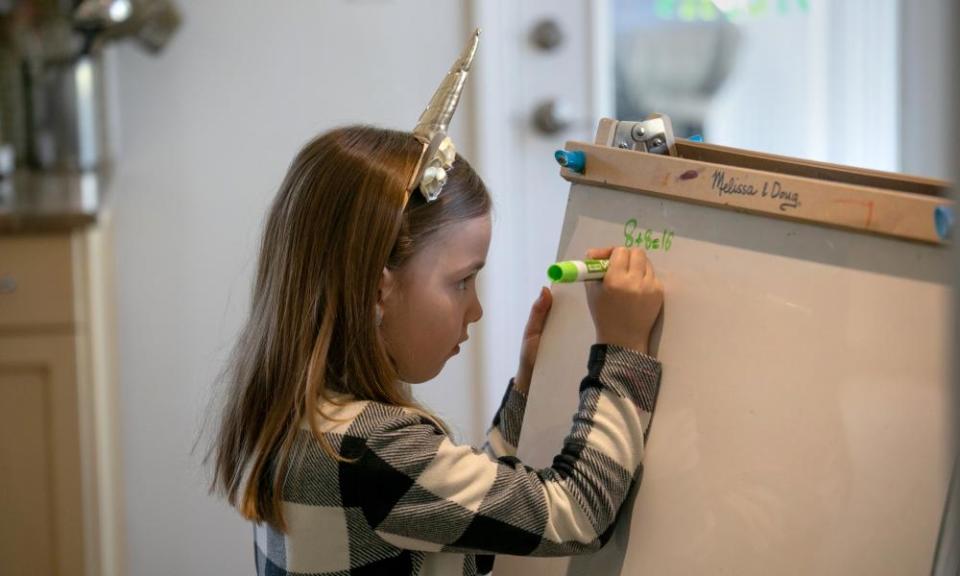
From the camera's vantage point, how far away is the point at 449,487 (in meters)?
0.87

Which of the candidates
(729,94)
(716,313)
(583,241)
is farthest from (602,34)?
(716,313)

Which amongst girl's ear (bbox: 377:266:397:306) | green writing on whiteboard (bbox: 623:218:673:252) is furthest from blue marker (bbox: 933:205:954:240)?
girl's ear (bbox: 377:266:397:306)

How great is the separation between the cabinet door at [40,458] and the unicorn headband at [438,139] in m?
1.08

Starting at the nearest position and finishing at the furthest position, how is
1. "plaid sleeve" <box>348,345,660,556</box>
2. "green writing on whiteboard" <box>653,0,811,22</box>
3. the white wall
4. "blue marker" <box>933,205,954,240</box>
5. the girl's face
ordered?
1. "blue marker" <box>933,205,954,240</box>
2. "plaid sleeve" <box>348,345,660,556</box>
3. the girl's face
4. "green writing on whiteboard" <box>653,0,811,22</box>
5. the white wall

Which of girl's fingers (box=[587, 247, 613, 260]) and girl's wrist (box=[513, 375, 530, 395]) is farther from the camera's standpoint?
girl's wrist (box=[513, 375, 530, 395])

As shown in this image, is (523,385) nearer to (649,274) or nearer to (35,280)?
(649,274)

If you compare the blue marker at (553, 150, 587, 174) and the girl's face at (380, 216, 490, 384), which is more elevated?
the blue marker at (553, 150, 587, 174)

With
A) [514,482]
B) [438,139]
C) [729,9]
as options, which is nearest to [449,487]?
[514,482]

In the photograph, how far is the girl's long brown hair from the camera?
36.8 inches

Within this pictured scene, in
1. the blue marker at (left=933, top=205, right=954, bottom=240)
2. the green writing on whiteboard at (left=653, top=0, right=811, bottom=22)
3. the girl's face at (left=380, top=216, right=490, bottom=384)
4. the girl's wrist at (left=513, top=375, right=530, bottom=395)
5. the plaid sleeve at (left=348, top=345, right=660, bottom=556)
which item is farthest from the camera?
the green writing on whiteboard at (left=653, top=0, right=811, bottom=22)

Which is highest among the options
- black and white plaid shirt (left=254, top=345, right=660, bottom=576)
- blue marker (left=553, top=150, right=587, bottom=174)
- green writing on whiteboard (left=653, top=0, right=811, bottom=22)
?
green writing on whiteboard (left=653, top=0, right=811, bottom=22)

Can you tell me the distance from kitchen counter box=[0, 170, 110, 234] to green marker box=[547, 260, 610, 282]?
114cm

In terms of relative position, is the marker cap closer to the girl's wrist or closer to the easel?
the easel

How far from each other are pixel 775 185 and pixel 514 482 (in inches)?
12.1
